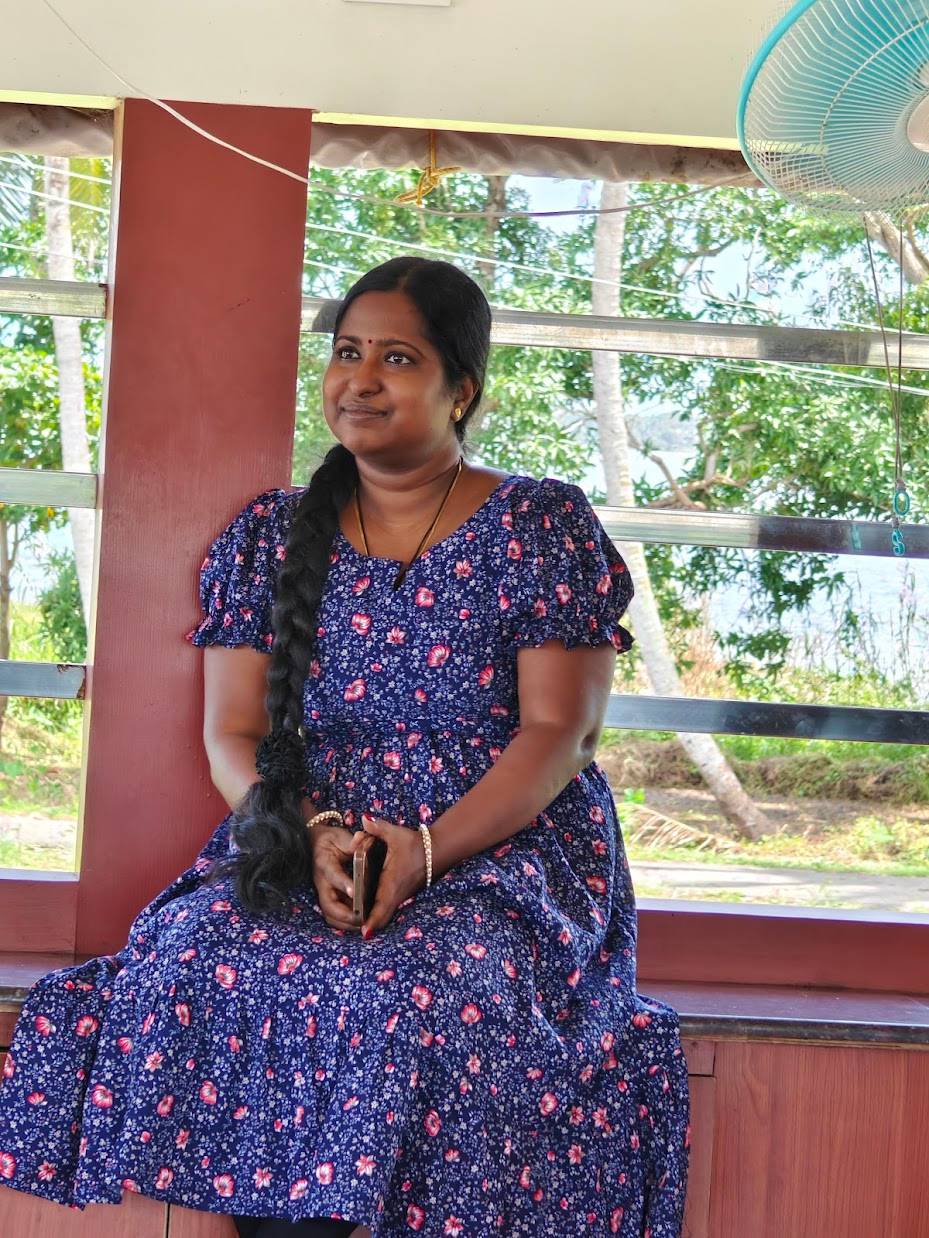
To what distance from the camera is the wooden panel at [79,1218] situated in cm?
183

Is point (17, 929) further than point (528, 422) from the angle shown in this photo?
No

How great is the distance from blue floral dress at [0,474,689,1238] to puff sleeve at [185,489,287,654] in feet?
0.63

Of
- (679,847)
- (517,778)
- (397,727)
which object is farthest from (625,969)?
(679,847)

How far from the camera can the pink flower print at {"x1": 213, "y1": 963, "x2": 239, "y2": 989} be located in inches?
68.0

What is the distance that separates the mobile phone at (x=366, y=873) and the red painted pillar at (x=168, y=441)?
1.82ft

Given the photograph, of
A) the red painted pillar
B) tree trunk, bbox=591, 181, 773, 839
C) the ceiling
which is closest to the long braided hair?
the red painted pillar

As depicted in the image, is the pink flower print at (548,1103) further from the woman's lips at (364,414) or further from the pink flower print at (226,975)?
the woman's lips at (364,414)

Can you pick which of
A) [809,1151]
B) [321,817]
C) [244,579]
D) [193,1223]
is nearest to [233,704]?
[244,579]

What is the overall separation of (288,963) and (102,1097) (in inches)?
11.6

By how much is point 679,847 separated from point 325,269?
3.64 meters

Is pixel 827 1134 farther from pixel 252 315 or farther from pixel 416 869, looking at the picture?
pixel 252 315

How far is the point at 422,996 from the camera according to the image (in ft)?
5.49

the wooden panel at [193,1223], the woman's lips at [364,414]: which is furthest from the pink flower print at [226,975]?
the woman's lips at [364,414]

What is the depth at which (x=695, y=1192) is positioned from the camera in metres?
2.02
